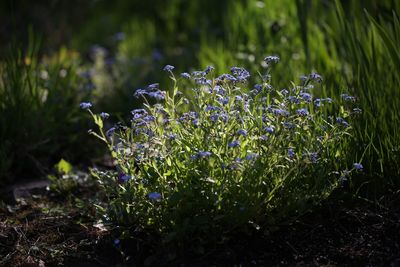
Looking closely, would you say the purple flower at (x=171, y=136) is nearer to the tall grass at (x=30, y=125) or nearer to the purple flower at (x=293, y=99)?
the purple flower at (x=293, y=99)

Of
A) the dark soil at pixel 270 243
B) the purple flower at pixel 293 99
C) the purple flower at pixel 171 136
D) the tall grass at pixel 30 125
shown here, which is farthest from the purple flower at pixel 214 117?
the tall grass at pixel 30 125

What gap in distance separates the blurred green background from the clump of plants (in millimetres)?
327

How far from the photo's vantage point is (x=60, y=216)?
280cm

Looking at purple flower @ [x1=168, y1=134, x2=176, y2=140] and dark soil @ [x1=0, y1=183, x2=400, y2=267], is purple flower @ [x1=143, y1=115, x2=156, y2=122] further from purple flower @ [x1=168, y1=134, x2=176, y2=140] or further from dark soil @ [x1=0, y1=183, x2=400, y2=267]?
dark soil @ [x1=0, y1=183, x2=400, y2=267]

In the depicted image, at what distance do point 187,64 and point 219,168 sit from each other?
2701mm

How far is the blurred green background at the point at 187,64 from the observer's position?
9.16 feet

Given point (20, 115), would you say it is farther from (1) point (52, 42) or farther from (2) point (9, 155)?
(1) point (52, 42)

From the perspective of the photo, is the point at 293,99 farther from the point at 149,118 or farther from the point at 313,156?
the point at 149,118

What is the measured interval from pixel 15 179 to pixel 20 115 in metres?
0.37

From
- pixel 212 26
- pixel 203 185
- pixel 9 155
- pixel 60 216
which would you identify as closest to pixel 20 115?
pixel 9 155

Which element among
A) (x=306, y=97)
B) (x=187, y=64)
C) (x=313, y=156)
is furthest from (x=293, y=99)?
(x=187, y=64)

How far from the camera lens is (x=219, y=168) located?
2.33m

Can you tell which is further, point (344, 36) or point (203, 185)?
point (344, 36)

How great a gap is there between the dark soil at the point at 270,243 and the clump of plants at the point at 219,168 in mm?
83
